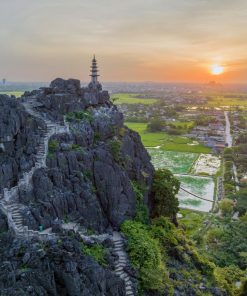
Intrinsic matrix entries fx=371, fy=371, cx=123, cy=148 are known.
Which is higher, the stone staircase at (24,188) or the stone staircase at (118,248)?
the stone staircase at (24,188)

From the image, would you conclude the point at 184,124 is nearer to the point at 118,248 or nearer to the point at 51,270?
the point at 118,248

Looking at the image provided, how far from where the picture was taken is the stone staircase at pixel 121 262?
77.1 ft

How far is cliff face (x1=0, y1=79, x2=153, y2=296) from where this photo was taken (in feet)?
65.7

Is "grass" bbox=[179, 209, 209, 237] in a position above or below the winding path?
below

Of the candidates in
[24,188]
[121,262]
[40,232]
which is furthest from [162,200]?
[40,232]

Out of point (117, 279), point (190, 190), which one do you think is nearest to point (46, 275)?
point (117, 279)

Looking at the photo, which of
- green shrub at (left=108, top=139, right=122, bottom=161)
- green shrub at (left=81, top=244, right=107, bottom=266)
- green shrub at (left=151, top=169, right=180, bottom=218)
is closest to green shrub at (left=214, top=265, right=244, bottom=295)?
green shrub at (left=151, top=169, right=180, bottom=218)

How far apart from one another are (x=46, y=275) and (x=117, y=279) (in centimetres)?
514

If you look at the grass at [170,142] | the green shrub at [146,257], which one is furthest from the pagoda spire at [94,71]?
the grass at [170,142]

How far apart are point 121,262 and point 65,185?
21.8 feet

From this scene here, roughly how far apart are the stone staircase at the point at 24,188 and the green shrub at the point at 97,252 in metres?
2.54

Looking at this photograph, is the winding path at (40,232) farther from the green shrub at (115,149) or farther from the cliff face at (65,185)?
the green shrub at (115,149)

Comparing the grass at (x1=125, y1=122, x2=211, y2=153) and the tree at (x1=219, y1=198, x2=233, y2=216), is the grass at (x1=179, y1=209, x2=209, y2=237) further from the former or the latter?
the grass at (x1=125, y1=122, x2=211, y2=153)

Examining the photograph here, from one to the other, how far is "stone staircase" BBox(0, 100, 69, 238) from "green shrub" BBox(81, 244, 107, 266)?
8.34ft
